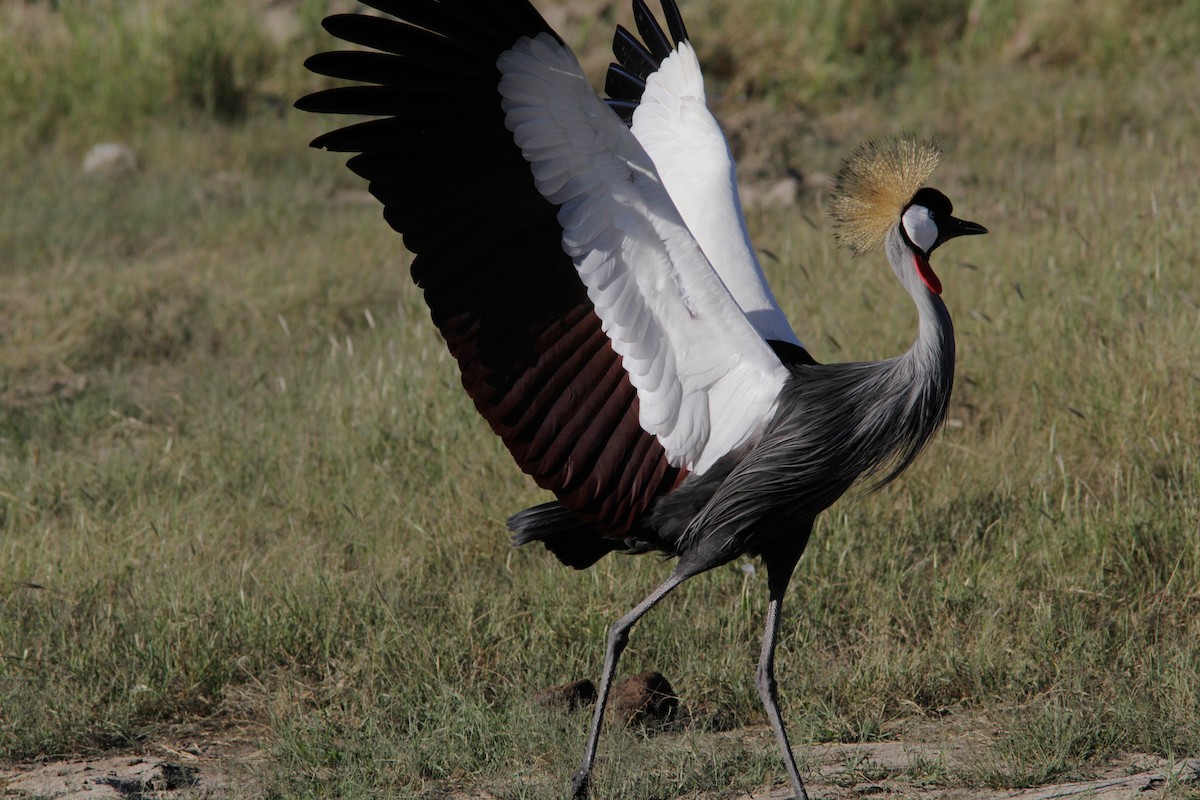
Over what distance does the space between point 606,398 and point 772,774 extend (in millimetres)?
945

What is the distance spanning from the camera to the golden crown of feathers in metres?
3.22

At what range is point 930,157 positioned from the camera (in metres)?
3.22

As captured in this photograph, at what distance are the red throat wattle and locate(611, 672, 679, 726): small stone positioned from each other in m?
1.19

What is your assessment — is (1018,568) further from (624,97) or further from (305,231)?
(305,231)

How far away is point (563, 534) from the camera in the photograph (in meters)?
3.45

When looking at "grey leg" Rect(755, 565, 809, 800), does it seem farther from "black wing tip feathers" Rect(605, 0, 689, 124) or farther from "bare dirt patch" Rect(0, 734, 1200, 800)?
"black wing tip feathers" Rect(605, 0, 689, 124)

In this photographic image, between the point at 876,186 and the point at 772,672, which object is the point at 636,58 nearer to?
the point at 876,186

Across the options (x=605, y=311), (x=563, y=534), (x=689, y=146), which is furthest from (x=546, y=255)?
(x=689, y=146)

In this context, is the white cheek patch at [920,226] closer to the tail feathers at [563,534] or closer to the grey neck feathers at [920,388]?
the grey neck feathers at [920,388]

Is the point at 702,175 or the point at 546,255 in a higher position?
the point at 702,175

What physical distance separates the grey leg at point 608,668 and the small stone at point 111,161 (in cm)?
503

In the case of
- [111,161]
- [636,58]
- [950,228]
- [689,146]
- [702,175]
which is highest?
[111,161]

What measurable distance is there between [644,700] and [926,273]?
1.24 m

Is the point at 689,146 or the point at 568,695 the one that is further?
the point at 689,146
